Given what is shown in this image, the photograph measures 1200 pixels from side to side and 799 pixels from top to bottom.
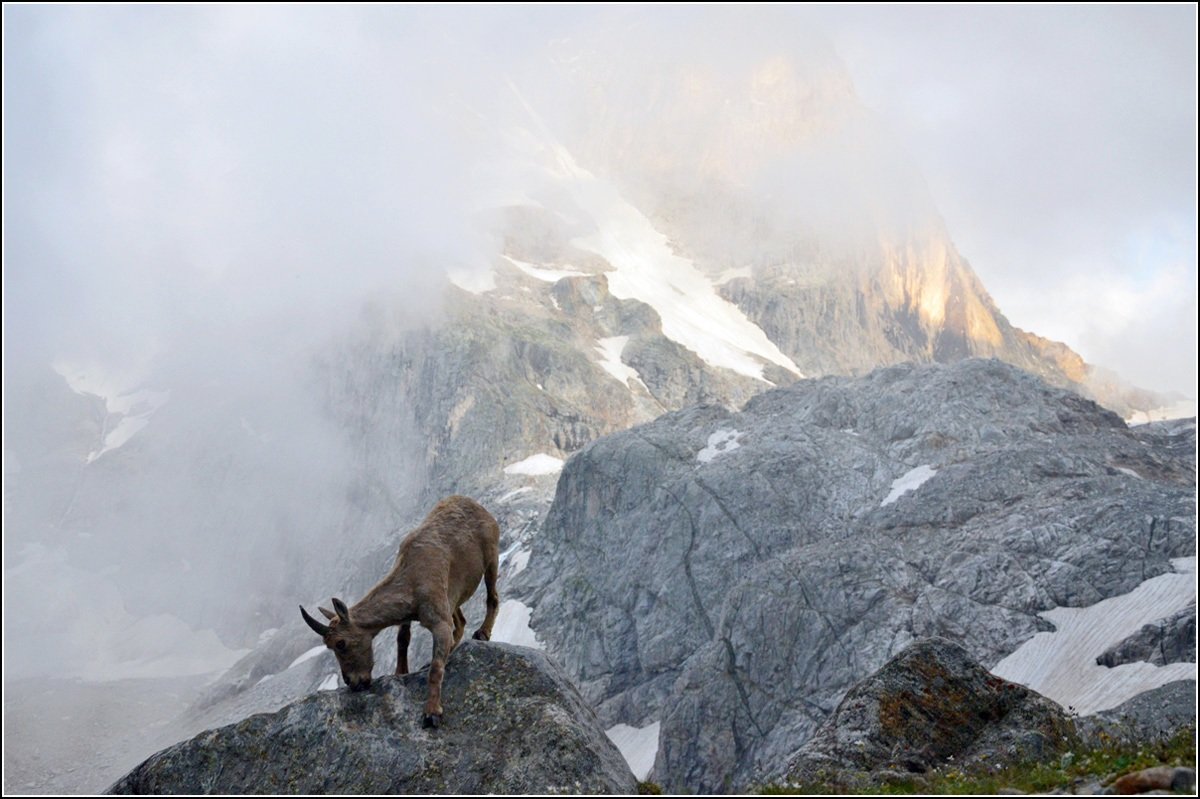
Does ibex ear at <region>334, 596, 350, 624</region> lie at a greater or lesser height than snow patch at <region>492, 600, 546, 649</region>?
greater

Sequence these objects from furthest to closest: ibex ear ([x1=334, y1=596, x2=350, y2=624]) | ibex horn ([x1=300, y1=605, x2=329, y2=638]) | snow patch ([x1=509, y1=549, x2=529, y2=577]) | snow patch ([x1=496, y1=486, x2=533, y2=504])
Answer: snow patch ([x1=496, y1=486, x2=533, y2=504])
snow patch ([x1=509, y1=549, x2=529, y2=577])
ibex ear ([x1=334, y1=596, x2=350, y2=624])
ibex horn ([x1=300, y1=605, x2=329, y2=638])

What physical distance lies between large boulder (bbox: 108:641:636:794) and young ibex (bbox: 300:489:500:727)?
0.37 metres

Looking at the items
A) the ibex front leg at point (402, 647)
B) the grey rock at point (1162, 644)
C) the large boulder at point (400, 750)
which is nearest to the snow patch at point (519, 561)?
the grey rock at point (1162, 644)

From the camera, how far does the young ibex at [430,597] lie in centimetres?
1264

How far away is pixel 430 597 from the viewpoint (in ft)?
44.7

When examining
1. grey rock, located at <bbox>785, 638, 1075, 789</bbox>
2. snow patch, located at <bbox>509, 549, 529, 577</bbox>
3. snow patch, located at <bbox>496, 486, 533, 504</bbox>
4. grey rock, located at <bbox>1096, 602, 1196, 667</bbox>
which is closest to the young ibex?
grey rock, located at <bbox>785, 638, 1075, 789</bbox>

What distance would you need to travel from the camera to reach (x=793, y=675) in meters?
72.5

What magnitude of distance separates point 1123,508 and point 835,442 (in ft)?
111

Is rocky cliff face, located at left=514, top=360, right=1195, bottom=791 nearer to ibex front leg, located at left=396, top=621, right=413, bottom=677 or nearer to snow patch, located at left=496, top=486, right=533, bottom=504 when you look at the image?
snow patch, located at left=496, top=486, right=533, bottom=504

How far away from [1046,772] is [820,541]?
78261 millimetres

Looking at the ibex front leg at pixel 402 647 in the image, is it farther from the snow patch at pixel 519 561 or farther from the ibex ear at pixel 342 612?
the snow patch at pixel 519 561

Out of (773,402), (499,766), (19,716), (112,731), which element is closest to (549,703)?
(499,766)

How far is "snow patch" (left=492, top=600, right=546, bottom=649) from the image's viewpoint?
102062mm

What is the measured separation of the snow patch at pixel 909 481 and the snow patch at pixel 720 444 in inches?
804
